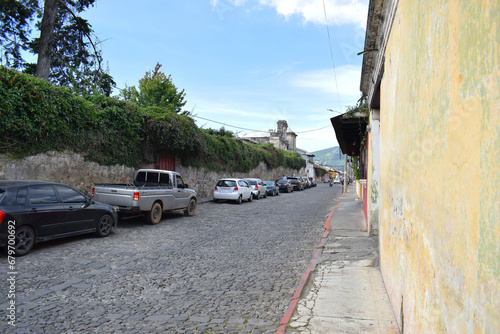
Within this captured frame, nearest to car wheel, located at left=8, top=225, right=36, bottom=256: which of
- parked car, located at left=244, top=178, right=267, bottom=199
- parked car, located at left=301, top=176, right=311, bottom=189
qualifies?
parked car, located at left=244, top=178, right=267, bottom=199

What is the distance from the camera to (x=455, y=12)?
6.49 feet

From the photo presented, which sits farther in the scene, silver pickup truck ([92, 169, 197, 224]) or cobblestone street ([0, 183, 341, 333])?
silver pickup truck ([92, 169, 197, 224])

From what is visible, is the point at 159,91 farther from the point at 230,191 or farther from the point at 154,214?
the point at 154,214

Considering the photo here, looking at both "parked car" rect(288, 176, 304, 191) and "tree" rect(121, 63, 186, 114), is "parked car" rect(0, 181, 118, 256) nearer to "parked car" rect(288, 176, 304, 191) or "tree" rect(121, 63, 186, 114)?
"tree" rect(121, 63, 186, 114)

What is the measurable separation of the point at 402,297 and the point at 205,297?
2655 mm

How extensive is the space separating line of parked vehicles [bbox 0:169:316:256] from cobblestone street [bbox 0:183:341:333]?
0.36m

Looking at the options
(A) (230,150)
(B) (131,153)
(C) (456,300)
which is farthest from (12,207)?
(A) (230,150)

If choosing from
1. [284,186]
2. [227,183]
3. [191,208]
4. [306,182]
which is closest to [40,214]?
[191,208]

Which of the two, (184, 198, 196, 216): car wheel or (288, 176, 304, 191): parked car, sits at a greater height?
(288, 176, 304, 191): parked car

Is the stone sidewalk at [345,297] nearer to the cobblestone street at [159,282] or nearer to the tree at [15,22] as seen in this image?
the cobblestone street at [159,282]

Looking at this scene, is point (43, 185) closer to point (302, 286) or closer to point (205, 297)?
point (205, 297)

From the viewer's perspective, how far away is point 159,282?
219 inches

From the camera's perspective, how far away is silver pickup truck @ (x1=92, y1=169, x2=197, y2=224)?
10.8 meters

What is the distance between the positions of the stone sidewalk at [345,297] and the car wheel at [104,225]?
575 cm
